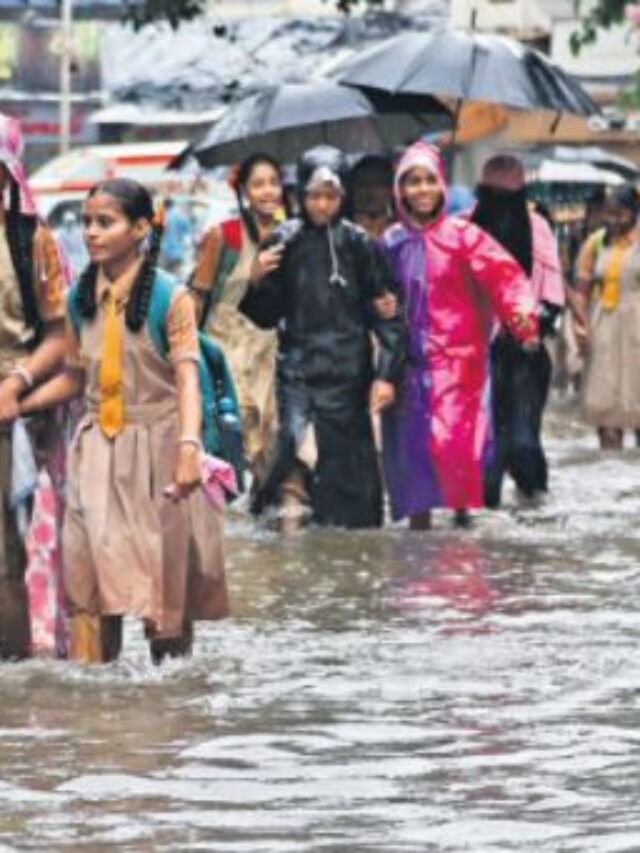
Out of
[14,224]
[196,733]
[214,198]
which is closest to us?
[196,733]

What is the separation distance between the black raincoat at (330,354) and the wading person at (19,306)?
4.53 meters

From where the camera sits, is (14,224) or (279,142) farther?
(279,142)

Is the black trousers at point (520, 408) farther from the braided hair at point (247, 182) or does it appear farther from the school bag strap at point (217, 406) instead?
the school bag strap at point (217, 406)

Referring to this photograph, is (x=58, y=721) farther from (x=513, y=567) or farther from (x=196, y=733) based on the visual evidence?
(x=513, y=567)

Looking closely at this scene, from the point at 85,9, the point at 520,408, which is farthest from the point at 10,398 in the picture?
the point at 85,9

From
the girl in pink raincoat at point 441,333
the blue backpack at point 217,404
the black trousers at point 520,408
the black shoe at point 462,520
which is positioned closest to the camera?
the blue backpack at point 217,404

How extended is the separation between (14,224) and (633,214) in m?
10.8

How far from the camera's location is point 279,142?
64.2 ft

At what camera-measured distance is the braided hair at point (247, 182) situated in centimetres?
1566

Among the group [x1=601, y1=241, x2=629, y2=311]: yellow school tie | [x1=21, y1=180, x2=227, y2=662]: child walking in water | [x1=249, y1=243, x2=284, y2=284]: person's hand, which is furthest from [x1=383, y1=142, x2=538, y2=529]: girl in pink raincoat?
[x1=601, y1=241, x2=629, y2=311]: yellow school tie

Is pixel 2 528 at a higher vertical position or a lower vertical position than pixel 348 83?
lower

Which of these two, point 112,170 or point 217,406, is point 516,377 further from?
point 112,170

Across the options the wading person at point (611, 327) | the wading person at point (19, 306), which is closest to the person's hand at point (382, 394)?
the wading person at point (19, 306)

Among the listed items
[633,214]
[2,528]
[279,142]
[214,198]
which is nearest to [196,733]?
[2,528]
